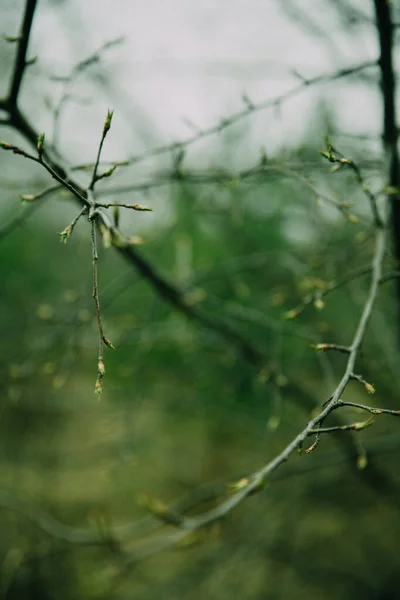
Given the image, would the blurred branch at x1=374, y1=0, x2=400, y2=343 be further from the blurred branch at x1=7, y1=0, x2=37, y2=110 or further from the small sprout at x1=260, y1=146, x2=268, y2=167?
the blurred branch at x1=7, y1=0, x2=37, y2=110

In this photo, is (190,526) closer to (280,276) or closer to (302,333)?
(302,333)

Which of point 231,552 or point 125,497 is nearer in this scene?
point 231,552

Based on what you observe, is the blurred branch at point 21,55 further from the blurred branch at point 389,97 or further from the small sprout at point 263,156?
the blurred branch at point 389,97

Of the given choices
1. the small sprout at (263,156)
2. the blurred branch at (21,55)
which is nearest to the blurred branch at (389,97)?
the small sprout at (263,156)

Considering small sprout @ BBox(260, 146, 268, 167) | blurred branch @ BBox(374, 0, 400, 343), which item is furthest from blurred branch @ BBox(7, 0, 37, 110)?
blurred branch @ BBox(374, 0, 400, 343)

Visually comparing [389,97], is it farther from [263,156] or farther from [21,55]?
[21,55]

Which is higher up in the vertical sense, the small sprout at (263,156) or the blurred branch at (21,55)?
the blurred branch at (21,55)

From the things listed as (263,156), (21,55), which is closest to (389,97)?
(263,156)

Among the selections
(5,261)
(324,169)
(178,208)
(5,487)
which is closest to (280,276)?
(178,208)

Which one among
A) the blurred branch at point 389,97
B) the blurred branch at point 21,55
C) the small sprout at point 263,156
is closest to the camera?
the blurred branch at point 21,55

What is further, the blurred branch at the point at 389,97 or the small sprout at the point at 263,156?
the blurred branch at the point at 389,97

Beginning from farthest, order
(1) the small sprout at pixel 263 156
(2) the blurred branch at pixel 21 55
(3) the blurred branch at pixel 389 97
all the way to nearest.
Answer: (3) the blurred branch at pixel 389 97
(1) the small sprout at pixel 263 156
(2) the blurred branch at pixel 21 55

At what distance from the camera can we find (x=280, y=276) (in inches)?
165

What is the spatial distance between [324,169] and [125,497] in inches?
240
